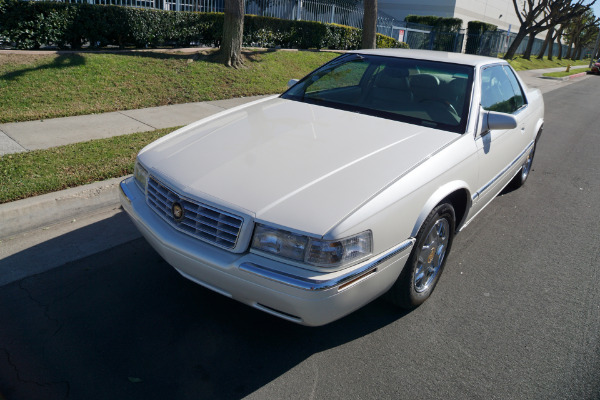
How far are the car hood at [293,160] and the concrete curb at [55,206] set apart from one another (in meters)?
1.45

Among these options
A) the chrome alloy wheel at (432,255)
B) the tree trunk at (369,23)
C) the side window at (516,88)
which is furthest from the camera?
the tree trunk at (369,23)

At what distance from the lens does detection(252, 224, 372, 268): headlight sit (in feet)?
8.07

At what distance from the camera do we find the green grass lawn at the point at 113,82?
729 centimetres

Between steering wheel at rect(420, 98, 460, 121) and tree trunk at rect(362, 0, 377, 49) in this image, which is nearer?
steering wheel at rect(420, 98, 460, 121)

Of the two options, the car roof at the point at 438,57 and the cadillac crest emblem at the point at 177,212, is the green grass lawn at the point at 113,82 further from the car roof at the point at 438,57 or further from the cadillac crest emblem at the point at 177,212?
the cadillac crest emblem at the point at 177,212

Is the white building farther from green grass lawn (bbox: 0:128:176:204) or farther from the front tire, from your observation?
the front tire

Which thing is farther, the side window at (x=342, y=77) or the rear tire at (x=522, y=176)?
the rear tire at (x=522, y=176)

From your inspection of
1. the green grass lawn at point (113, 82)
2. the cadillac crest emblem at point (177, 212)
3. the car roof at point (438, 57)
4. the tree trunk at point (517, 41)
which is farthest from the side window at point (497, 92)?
Answer: the tree trunk at point (517, 41)

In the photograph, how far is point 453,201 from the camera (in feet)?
11.7

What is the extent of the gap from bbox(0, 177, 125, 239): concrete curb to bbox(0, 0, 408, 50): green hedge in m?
5.83

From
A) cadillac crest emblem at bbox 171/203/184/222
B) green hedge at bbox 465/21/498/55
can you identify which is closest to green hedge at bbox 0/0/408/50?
cadillac crest emblem at bbox 171/203/184/222

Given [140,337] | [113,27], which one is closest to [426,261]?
[140,337]

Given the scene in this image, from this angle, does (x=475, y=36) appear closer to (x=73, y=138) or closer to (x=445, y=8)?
(x=445, y=8)

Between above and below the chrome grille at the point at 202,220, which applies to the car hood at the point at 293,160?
above
